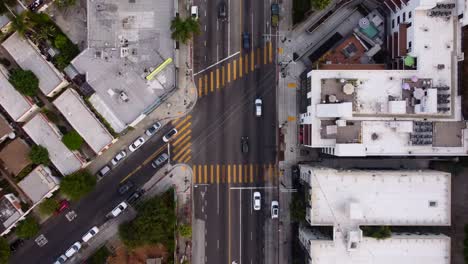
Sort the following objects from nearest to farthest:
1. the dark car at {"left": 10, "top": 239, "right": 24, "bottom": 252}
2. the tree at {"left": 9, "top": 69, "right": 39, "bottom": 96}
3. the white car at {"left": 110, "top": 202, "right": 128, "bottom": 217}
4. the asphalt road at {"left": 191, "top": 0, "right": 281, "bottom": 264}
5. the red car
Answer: the tree at {"left": 9, "top": 69, "right": 39, "bottom": 96}, the white car at {"left": 110, "top": 202, "right": 128, "bottom": 217}, the dark car at {"left": 10, "top": 239, "right": 24, "bottom": 252}, the red car, the asphalt road at {"left": 191, "top": 0, "right": 281, "bottom": 264}

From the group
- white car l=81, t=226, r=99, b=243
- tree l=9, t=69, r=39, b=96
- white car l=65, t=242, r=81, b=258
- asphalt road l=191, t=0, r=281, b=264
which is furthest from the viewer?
asphalt road l=191, t=0, r=281, b=264

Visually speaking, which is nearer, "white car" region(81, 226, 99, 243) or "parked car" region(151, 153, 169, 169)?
"white car" region(81, 226, 99, 243)

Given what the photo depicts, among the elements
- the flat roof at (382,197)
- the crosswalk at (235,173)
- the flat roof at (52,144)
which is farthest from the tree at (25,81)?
the flat roof at (382,197)

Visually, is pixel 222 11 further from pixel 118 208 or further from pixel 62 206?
pixel 62 206

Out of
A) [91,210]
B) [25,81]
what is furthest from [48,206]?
[25,81]

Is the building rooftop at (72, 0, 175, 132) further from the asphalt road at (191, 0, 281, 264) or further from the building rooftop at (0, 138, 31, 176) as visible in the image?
the building rooftop at (0, 138, 31, 176)

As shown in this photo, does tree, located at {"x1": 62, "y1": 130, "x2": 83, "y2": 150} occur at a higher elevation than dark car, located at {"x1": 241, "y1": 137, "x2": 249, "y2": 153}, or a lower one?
higher

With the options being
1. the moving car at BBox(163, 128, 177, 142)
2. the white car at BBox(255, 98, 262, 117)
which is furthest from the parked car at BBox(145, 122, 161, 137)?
the white car at BBox(255, 98, 262, 117)
